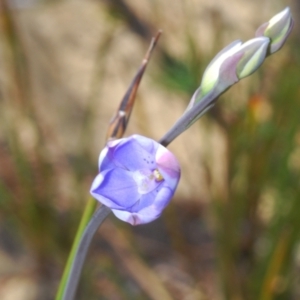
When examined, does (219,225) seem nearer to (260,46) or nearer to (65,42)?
(260,46)

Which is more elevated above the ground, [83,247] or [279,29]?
[279,29]

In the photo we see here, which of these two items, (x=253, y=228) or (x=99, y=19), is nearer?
(x=253, y=228)

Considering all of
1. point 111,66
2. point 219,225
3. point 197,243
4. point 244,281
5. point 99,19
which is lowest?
point 197,243

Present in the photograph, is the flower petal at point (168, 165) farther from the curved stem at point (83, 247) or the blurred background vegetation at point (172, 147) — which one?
the blurred background vegetation at point (172, 147)

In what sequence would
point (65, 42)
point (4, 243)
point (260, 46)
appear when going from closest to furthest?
point (260, 46) < point (4, 243) < point (65, 42)

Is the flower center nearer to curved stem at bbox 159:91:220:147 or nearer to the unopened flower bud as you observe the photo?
curved stem at bbox 159:91:220:147

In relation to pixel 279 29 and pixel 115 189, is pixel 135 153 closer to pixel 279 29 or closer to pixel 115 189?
pixel 115 189

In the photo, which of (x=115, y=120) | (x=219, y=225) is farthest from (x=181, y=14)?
(x=115, y=120)

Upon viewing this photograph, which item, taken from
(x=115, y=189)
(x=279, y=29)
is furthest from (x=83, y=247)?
(x=279, y=29)
